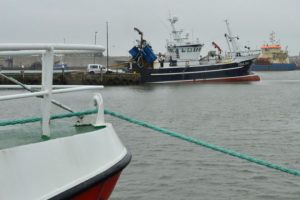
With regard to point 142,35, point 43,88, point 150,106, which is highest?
point 142,35

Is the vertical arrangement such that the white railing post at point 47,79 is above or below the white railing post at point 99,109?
above

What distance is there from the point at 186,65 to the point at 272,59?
→ 8372 centimetres

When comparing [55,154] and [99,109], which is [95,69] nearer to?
[99,109]

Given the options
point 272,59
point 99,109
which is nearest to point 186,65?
point 99,109

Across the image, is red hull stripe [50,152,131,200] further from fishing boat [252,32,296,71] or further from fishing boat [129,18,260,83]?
fishing boat [252,32,296,71]

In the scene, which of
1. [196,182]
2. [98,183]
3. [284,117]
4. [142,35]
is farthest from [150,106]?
[142,35]

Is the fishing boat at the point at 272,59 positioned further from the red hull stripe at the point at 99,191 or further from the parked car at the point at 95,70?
the red hull stripe at the point at 99,191

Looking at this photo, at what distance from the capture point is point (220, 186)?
9.80m

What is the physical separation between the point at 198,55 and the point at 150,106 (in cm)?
3454

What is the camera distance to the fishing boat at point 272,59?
134m

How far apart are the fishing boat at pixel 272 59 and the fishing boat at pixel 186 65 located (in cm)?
7240

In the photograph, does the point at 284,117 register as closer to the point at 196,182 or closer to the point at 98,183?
the point at 196,182

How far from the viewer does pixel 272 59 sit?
13862 centimetres

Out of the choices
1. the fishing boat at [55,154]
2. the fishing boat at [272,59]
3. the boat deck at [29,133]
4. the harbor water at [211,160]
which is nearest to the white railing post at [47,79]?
the fishing boat at [55,154]
